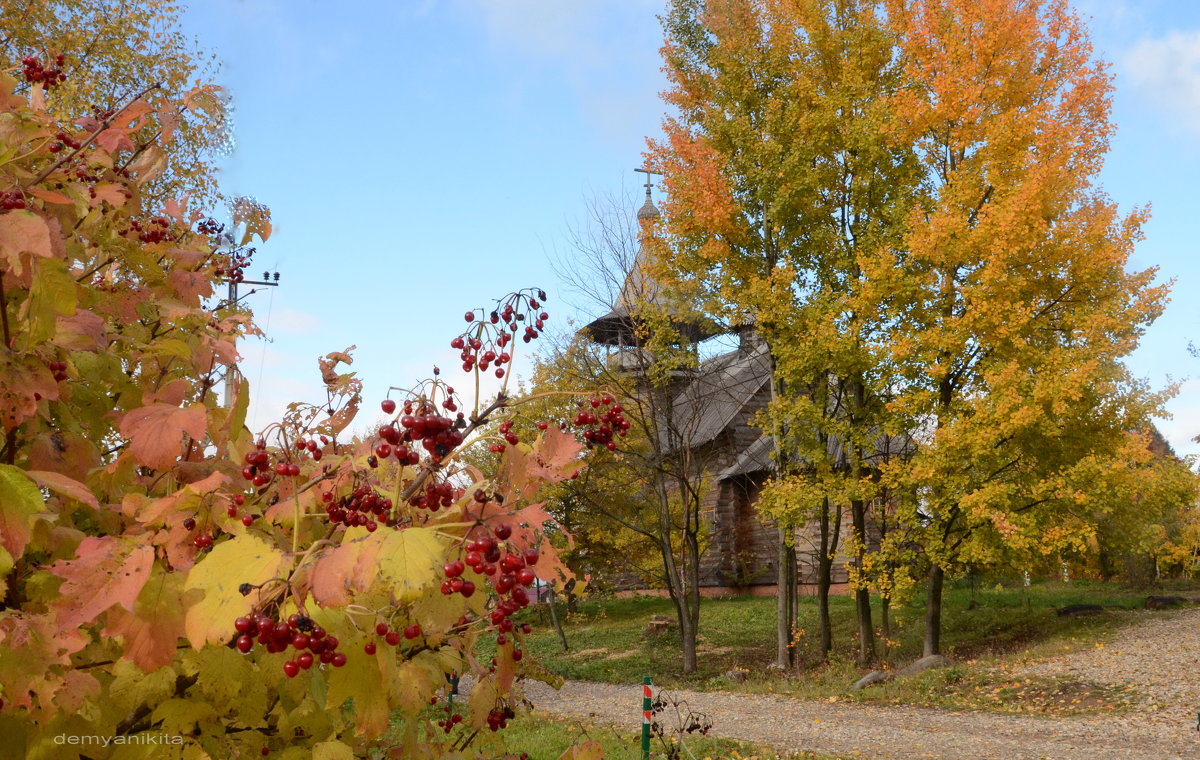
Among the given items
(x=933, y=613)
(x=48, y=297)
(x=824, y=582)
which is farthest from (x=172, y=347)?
(x=824, y=582)

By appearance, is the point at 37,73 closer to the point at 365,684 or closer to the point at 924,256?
the point at 365,684

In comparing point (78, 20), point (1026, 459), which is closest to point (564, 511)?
point (1026, 459)

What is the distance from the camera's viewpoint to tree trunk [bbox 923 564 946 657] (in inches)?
613

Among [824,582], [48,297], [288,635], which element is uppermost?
[48,297]

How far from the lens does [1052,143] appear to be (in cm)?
1374

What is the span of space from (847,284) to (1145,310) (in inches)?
188

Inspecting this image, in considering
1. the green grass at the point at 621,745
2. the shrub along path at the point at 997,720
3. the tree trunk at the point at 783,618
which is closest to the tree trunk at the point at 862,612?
the tree trunk at the point at 783,618

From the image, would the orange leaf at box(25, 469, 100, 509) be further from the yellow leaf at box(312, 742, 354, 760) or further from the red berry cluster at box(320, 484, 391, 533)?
the yellow leaf at box(312, 742, 354, 760)

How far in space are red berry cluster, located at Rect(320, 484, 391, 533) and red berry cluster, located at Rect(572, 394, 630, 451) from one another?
699 mm

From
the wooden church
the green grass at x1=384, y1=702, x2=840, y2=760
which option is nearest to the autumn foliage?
the green grass at x1=384, y1=702, x2=840, y2=760

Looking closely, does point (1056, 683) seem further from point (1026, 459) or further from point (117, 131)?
point (117, 131)

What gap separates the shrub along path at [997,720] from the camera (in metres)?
9.87

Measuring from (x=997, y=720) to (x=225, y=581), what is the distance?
12226 millimetres

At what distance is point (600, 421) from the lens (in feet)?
8.17
